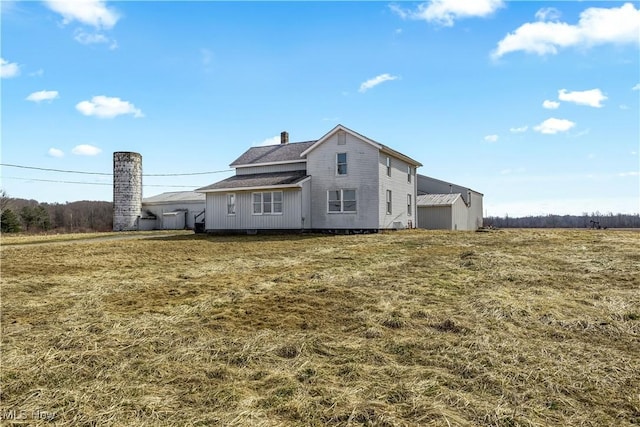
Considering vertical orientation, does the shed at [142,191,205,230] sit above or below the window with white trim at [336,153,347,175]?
below

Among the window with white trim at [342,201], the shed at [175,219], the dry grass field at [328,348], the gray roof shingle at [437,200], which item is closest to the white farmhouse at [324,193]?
the window with white trim at [342,201]

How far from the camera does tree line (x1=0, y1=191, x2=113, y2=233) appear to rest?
44513mm

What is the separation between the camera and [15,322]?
5.98 meters

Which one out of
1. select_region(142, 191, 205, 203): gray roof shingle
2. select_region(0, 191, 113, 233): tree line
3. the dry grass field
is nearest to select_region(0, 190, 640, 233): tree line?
select_region(0, 191, 113, 233): tree line

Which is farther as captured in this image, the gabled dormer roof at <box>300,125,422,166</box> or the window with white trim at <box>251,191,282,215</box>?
the window with white trim at <box>251,191,282,215</box>

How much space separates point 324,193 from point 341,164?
2.01 meters

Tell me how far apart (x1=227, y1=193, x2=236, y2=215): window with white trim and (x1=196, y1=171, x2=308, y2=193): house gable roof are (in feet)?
2.11

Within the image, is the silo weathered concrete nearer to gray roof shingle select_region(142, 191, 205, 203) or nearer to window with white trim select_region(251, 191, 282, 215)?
gray roof shingle select_region(142, 191, 205, 203)

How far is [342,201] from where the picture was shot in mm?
23531

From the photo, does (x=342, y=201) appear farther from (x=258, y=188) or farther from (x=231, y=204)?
(x=231, y=204)

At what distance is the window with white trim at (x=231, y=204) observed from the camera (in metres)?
25.5

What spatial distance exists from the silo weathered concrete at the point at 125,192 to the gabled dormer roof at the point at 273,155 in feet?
51.8

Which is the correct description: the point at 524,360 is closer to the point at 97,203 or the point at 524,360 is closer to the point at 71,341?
the point at 71,341

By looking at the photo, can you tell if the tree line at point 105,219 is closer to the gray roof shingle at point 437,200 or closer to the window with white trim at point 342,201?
the gray roof shingle at point 437,200
